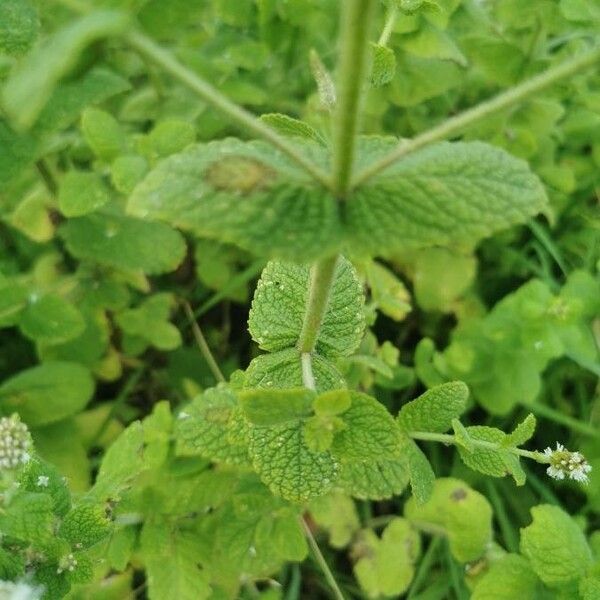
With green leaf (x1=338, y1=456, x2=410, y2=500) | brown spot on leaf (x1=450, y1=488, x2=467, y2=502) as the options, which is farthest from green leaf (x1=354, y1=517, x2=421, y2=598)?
green leaf (x1=338, y1=456, x2=410, y2=500)

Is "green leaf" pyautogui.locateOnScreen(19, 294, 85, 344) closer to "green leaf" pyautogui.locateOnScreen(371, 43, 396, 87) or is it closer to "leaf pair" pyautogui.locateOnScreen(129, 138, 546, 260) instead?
"green leaf" pyautogui.locateOnScreen(371, 43, 396, 87)

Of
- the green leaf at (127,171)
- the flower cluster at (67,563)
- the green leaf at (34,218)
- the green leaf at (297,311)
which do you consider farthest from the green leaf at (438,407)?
the green leaf at (34,218)

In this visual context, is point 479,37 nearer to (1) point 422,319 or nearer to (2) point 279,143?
(1) point 422,319

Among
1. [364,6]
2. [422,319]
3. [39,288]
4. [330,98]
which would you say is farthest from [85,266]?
[364,6]

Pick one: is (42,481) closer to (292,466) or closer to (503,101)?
(292,466)

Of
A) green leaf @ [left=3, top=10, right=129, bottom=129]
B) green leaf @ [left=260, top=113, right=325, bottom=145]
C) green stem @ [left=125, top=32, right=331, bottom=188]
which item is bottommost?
green leaf @ [left=260, top=113, right=325, bottom=145]

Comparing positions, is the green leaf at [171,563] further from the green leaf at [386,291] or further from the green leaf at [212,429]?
the green leaf at [386,291]
